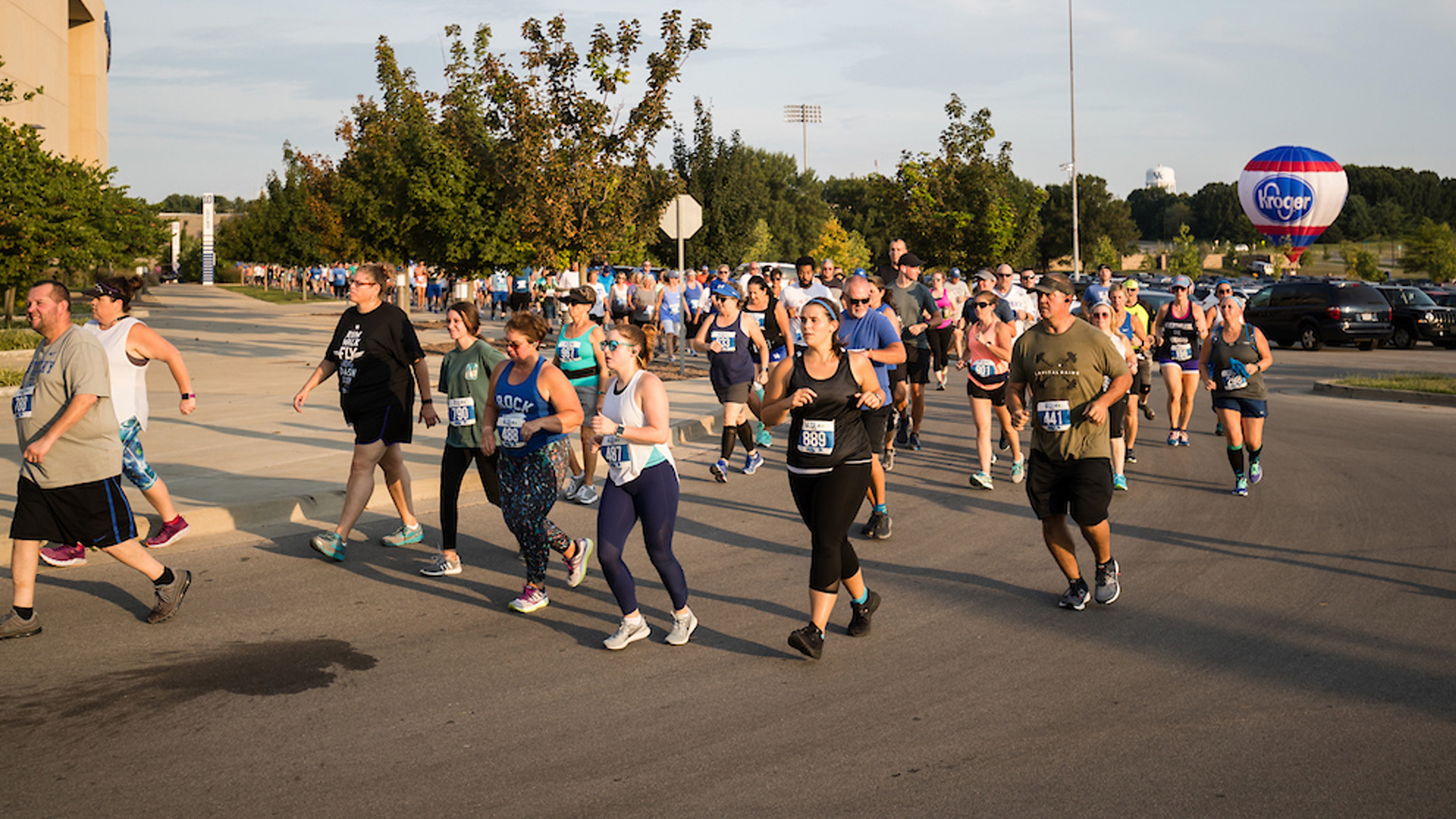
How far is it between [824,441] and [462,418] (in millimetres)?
2793

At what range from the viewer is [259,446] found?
12.2m

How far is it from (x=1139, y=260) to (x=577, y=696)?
A: 128055mm

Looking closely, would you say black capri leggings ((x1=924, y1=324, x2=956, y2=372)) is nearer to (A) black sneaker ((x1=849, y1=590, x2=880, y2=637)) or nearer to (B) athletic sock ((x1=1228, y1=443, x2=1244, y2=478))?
(B) athletic sock ((x1=1228, y1=443, x2=1244, y2=478))

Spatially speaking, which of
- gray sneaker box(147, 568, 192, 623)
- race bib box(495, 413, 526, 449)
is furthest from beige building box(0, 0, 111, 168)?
race bib box(495, 413, 526, 449)

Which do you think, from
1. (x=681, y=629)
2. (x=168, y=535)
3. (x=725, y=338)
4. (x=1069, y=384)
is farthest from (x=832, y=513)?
(x=725, y=338)

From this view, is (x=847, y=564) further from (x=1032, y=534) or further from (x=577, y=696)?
(x=1032, y=534)

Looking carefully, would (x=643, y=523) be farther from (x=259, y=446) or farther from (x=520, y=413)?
(x=259, y=446)

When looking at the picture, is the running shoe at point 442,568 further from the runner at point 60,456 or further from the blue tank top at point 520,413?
the runner at point 60,456

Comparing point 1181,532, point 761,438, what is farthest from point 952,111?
point 1181,532

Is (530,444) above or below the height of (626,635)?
above

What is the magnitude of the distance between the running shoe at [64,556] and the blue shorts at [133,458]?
558mm

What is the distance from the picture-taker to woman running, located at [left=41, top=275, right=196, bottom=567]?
7598 mm

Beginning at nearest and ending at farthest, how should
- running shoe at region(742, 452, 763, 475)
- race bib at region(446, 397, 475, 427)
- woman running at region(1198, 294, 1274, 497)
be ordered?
race bib at region(446, 397, 475, 427) < woman running at region(1198, 294, 1274, 497) < running shoe at region(742, 452, 763, 475)

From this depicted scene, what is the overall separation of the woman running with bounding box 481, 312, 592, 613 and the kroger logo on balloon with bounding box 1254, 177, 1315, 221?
45812 millimetres
